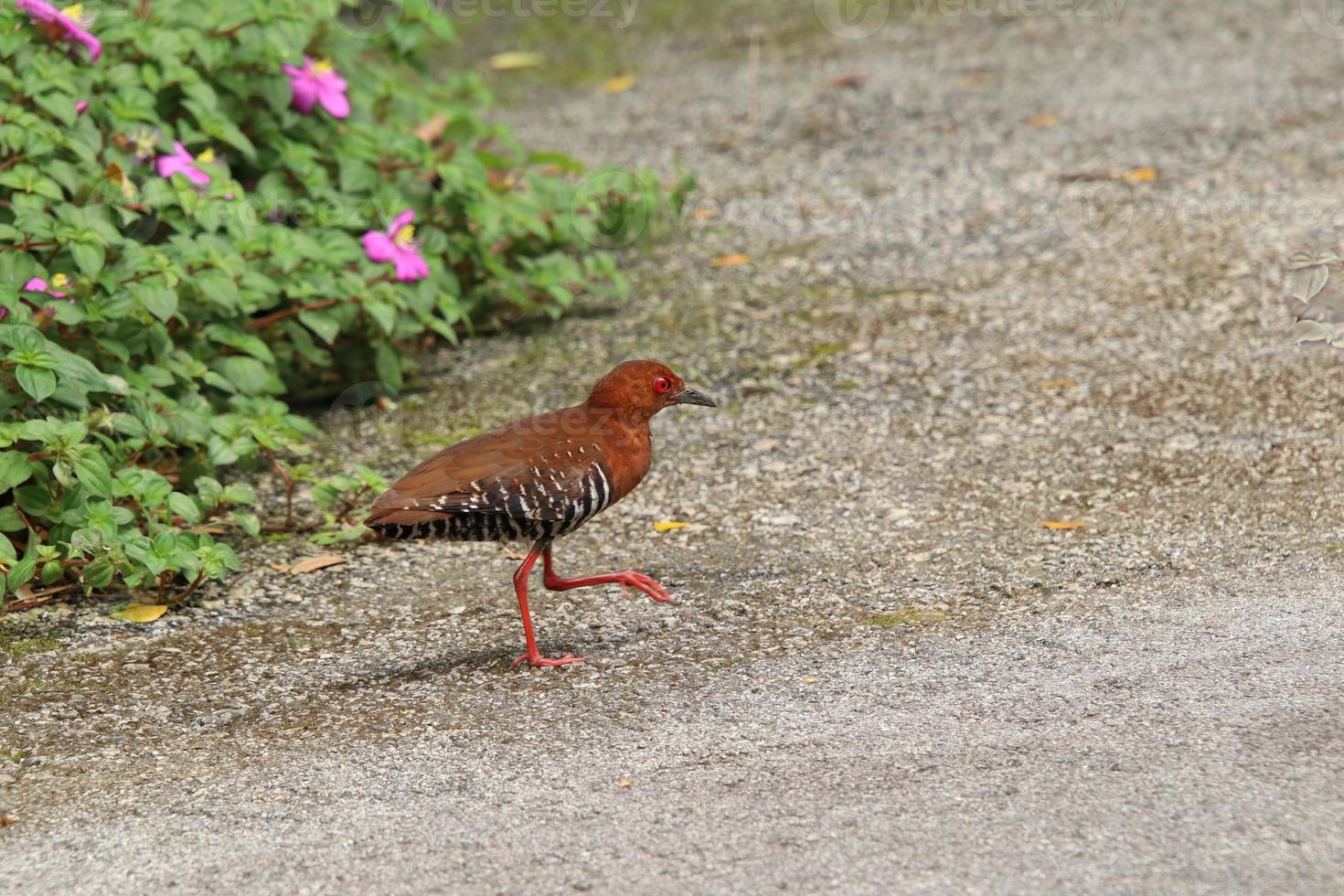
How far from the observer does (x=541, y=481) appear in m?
4.35

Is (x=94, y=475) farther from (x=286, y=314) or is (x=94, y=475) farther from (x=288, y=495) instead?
(x=286, y=314)

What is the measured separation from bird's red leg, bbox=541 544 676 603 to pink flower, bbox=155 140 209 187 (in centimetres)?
220

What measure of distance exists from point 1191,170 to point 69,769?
20.1ft

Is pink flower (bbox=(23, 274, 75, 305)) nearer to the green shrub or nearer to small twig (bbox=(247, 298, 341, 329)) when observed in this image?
the green shrub

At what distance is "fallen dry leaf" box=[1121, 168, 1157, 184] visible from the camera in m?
7.75

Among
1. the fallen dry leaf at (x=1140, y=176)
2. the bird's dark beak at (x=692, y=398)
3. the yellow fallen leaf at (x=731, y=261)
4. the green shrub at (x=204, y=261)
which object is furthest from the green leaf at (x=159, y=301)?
the fallen dry leaf at (x=1140, y=176)

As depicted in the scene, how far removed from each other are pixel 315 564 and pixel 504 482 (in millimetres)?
998

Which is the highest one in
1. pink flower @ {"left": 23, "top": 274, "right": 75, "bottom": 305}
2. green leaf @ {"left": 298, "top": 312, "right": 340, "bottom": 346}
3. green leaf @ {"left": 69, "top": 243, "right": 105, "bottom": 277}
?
green leaf @ {"left": 69, "top": 243, "right": 105, "bottom": 277}

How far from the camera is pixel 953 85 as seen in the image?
9.42 meters

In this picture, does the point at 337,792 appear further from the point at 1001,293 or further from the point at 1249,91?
the point at 1249,91

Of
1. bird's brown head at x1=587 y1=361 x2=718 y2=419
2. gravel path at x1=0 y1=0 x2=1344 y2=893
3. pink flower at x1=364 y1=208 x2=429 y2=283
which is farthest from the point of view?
pink flower at x1=364 y1=208 x2=429 y2=283

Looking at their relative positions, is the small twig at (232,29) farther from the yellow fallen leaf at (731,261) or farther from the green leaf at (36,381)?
the yellow fallen leaf at (731,261)

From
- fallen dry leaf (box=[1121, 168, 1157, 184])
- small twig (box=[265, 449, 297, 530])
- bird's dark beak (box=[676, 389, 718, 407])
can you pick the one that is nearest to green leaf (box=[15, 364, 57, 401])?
small twig (box=[265, 449, 297, 530])

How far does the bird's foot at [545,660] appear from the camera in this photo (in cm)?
430
